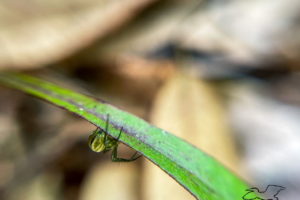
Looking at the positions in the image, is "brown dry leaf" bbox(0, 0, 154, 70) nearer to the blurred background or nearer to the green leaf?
the blurred background

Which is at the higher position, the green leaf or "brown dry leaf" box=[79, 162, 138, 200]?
"brown dry leaf" box=[79, 162, 138, 200]

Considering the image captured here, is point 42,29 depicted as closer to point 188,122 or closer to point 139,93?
point 139,93

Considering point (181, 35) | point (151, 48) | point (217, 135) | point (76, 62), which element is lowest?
point (217, 135)

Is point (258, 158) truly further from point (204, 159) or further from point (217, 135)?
point (204, 159)

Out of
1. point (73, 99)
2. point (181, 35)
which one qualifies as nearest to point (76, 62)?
point (181, 35)

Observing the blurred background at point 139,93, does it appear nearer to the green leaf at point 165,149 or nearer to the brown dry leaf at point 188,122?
the brown dry leaf at point 188,122

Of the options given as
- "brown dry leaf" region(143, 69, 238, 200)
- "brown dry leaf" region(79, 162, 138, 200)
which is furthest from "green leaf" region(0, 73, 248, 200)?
"brown dry leaf" region(79, 162, 138, 200)

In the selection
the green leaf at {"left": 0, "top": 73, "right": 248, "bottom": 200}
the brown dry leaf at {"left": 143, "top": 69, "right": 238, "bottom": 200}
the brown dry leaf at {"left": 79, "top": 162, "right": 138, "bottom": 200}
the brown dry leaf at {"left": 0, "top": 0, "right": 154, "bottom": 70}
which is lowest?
the green leaf at {"left": 0, "top": 73, "right": 248, "bottom": 200}
